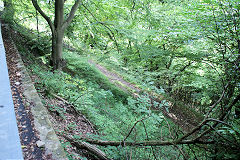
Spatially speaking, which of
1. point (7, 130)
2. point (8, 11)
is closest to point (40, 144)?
point (7, 130)

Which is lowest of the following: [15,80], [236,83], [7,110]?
[15,80]

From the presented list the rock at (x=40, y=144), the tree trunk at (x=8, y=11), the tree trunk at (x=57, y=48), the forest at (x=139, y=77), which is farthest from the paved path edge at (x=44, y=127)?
the tree trunk at (x=8, y=11)

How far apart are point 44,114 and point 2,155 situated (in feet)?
6.94

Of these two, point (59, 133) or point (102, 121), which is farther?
point (102, 121)

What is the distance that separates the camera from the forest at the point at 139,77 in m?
2.12

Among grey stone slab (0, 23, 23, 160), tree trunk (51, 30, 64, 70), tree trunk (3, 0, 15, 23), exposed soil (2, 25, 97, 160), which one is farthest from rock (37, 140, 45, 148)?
tree trunk (3, 0, 15, 23)

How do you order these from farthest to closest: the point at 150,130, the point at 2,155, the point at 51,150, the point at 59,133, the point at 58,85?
the point at 58,85, the point at 150,130, the point at 59,133, the point at 51,150, the point at 2,155

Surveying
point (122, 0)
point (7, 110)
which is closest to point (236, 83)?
point (7, 110)

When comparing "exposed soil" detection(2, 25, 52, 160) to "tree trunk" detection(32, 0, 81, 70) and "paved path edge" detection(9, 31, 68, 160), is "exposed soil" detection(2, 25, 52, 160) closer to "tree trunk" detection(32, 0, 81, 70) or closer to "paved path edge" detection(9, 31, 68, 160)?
"paved path edge" detection(9, 31, 68, 160)

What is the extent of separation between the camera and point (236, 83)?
1.88 meters

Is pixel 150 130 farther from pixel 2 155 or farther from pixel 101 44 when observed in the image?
pixel 101 44

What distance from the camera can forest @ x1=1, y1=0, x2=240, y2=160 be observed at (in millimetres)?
2117

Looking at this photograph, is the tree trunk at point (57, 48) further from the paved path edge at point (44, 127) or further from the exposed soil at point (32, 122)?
the paved path edge at point (44, 127)

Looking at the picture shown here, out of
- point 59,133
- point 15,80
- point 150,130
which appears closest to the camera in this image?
point 59,133
